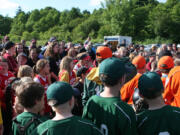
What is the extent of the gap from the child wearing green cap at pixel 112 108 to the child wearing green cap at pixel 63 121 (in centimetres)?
22

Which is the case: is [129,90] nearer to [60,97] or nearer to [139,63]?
[139,63]

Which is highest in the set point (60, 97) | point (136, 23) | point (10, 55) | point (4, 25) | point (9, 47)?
point (4, 25)

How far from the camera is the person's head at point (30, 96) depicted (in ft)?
8.29

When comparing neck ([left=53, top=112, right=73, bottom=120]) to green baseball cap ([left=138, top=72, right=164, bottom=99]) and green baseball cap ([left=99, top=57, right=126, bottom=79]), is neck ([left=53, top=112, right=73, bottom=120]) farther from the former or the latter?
green baseball cap ([left=138, top=72, right=164, bottom=99])

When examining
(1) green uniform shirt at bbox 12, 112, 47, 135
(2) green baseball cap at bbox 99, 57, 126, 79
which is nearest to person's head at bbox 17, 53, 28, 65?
(1) green uniform shirt at bbox 12, 112, 47, 135

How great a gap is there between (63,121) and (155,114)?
93 centimetres

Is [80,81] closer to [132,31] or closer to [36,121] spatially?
[36,121]

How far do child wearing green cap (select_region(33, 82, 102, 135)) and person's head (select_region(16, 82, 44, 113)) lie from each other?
508mm

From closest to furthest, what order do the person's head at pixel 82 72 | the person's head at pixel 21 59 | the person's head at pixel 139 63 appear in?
the person's head at pixel 139 63 < the person's head at pixel 82 72 < the person's head at pixel 21 59

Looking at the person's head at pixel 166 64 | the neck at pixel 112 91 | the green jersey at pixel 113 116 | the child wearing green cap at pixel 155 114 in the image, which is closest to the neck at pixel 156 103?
the child wearing green cap at pixel 155 114

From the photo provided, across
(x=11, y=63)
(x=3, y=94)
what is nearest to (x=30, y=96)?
(x=3, y=94)

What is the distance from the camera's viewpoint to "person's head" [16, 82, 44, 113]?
253 cm

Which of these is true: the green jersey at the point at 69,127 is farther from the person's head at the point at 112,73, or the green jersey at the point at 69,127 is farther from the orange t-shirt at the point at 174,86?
the orange t-shirt at the point at 174,86

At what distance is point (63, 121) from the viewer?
1956 mm
